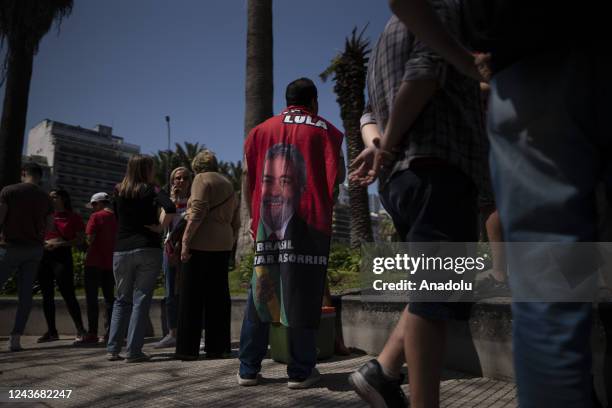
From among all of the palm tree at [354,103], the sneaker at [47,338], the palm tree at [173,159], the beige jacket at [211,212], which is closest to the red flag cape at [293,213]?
the beige jacket at [211,212]

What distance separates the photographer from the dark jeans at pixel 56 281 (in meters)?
6.19

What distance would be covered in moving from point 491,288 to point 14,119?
12.7 metres

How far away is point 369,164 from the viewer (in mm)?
1974

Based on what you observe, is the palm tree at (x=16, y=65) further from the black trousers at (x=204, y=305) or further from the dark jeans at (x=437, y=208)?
the dark jeans at (x=437, y=208)

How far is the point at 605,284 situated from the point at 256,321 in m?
2.23

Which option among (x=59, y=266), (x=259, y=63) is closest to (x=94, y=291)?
(x=59, y=266)

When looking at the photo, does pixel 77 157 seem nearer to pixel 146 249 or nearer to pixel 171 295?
pixel 171 295

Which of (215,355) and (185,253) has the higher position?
(185,253)

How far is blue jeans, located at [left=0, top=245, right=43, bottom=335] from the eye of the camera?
5.46 m

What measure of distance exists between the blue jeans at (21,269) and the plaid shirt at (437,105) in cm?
510

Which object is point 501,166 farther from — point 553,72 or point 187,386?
point 187,386

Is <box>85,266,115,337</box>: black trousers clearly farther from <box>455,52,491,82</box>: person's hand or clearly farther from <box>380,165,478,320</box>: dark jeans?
<box>455,52,491,82</box>: person's hand

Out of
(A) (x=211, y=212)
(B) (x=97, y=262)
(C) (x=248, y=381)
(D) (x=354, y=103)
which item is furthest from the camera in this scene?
(D) (x=354, y=103)

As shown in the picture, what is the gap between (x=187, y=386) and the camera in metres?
3.27
